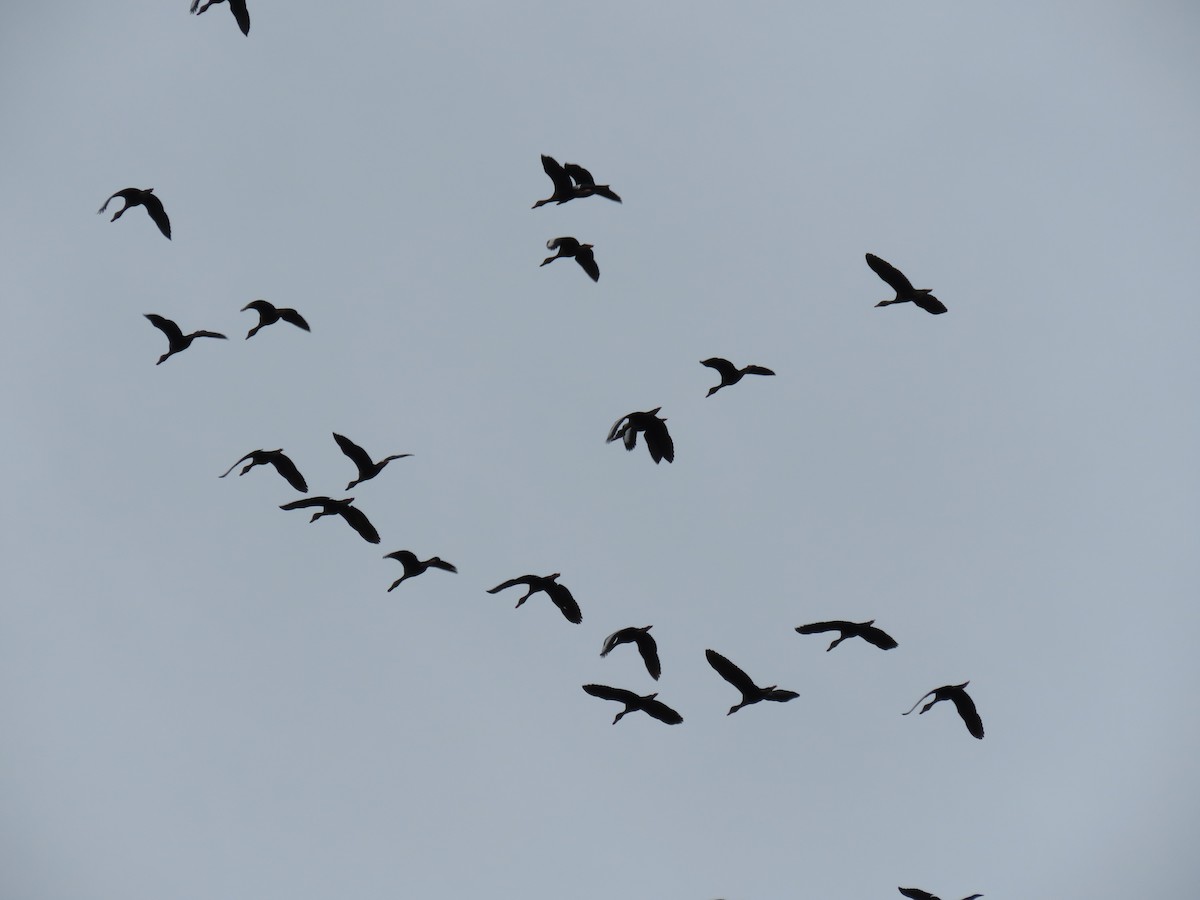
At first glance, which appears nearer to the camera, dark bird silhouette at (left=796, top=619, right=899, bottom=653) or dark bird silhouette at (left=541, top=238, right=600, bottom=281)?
dark bird silhouette at (left=796, top=619, right=899, bottom=653)

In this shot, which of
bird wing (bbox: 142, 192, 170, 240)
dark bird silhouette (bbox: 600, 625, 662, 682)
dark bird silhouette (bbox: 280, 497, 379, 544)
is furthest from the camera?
bird wing (bbox: 142, 192, 170, 240)

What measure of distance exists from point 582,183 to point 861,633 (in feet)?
41.3

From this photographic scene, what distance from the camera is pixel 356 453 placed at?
3275cm

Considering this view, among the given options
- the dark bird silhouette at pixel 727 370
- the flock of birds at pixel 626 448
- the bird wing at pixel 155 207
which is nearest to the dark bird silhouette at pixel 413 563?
the flock of birds at pixel 626 448

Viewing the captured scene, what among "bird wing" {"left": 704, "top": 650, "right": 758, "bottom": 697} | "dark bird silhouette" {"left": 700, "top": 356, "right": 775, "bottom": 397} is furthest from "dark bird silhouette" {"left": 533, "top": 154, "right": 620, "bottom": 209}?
"bird wing" {"left": 704, "top": 650, "right": 758, "bottom": 697}

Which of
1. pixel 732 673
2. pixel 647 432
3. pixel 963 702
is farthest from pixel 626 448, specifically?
pixel 963 702

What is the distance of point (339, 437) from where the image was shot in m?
32.2

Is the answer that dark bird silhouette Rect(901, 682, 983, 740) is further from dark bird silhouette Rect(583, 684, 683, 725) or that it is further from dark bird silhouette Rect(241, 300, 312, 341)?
dark bird silhouette Rect(241, 300, 312, 341)

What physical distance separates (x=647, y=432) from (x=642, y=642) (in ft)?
16.2

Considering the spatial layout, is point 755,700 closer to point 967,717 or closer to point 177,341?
point 967,717

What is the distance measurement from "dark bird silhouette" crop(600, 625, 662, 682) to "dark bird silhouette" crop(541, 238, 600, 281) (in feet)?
31.5

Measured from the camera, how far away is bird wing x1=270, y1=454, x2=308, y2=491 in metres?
→ 34.3

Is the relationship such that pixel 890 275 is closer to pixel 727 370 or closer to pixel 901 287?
pixel 901 287

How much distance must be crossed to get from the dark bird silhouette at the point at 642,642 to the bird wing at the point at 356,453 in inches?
296
